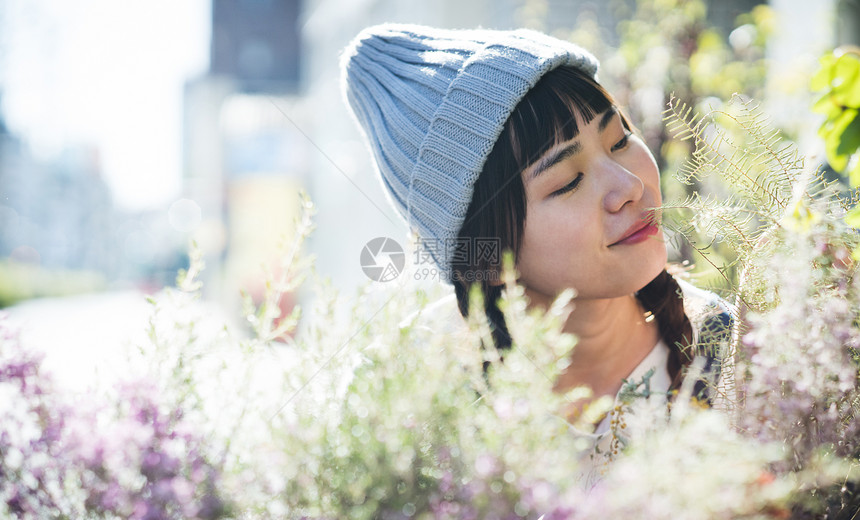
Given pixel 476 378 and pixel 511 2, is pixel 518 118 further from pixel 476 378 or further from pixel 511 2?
pixel 511 2

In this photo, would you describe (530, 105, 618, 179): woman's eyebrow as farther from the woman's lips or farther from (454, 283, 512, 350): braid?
(454, 283, 512, 350): braid

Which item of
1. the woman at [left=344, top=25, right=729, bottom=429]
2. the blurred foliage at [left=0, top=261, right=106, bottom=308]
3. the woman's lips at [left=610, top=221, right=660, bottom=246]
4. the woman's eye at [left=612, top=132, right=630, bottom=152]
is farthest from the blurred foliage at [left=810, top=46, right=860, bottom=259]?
the blurred foliage at [left=0, top=261, right=106, bottom=308]

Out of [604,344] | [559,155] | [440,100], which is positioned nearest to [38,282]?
[440,100]

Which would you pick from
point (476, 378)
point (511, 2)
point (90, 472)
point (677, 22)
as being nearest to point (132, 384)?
point (90, 472)

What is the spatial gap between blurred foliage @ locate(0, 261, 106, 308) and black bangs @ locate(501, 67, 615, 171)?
7501 mm

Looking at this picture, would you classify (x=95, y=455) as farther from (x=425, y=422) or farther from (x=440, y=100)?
(x=440, y=100)

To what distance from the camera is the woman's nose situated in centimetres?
126

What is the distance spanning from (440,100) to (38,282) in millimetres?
12535

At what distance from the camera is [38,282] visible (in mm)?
11711

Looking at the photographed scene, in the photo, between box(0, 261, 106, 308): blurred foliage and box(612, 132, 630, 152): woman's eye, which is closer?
box(612, 132, 630, 152): woman's eye

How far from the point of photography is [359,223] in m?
7.82

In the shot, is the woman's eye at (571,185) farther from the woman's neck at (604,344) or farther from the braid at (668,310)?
the braid at (668,310)

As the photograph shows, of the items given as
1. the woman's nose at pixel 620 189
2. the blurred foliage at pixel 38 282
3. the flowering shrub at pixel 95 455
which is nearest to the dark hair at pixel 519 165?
the woman's nose at pixel 620 189

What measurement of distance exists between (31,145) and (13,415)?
6.90 meters
